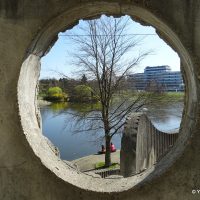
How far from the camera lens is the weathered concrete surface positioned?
3.73m

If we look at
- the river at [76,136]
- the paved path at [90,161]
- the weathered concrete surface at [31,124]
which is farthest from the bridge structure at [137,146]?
the river at [76,136]

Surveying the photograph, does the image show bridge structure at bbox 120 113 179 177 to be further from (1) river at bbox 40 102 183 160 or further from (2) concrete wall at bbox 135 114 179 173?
(1) river at bbox 40 102 183 160

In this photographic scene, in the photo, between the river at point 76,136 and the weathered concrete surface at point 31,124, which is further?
the river at point 76,136

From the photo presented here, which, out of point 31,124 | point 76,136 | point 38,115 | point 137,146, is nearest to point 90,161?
point 76,136

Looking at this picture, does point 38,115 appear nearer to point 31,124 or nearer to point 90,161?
point 31,124

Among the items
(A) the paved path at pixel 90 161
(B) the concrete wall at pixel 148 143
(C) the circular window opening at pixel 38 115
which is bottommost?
(A) the paved path at pixel 90 161

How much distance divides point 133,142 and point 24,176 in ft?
11.2

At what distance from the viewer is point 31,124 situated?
13.2ft

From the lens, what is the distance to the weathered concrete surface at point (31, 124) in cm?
373

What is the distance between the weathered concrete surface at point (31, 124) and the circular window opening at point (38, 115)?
0.01 m

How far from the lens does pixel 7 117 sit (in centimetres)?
388

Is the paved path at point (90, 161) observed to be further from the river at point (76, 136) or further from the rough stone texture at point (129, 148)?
the rough stone texture at point (129, 148)

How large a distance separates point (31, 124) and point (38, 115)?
9.5 inches

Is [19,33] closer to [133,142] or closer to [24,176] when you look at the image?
[24,176]
